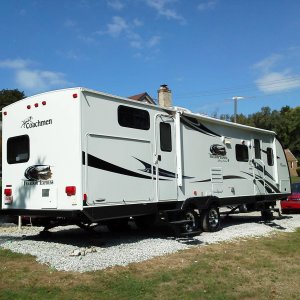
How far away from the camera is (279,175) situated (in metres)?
16.6

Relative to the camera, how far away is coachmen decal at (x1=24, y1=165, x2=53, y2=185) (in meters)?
9.43

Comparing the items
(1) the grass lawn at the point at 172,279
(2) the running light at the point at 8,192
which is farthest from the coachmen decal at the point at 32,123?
(1) the grass lawn at the point at 172,279

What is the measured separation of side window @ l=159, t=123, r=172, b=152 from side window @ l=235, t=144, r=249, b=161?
12.0 ft

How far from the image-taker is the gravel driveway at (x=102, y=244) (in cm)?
827

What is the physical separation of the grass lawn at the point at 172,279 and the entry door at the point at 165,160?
199cm

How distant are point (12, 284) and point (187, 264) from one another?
306cm

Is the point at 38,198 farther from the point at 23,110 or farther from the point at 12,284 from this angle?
the point at 12,284

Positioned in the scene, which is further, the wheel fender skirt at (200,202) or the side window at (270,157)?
the side window at (270,157)

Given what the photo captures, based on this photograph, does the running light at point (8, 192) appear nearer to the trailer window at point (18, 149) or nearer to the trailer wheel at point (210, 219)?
the trailer window at point (18, 149)

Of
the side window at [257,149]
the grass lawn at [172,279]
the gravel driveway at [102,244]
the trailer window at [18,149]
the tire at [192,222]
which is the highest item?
the side window at [257,149]

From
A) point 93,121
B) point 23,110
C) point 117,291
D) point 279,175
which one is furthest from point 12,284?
point 279,175

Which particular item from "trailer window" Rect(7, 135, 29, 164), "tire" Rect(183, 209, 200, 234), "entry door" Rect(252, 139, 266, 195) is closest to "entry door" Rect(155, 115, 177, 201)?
→ "tire" Rect(183, 209, 200, 234)

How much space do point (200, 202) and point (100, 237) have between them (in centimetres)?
290

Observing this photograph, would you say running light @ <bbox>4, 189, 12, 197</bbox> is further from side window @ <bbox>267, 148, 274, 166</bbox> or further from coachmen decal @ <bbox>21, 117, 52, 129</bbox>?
side window @ <bbox>267, 148, 274, 166</bbox>
